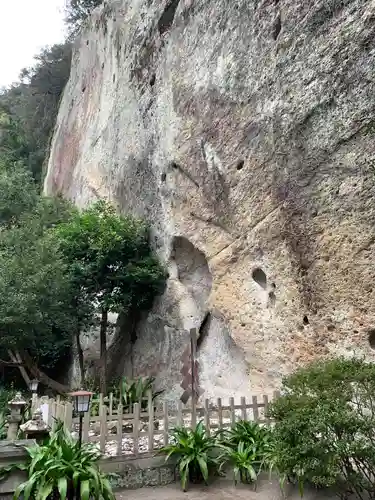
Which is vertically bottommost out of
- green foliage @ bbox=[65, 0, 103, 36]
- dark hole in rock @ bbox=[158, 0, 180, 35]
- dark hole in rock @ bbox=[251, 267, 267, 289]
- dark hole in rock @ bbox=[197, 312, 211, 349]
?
dark hole in rock @ bbox=[197, 312, 211, 349]

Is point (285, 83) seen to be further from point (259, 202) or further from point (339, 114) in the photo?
point (259, 202)

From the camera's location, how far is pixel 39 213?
58.2ft

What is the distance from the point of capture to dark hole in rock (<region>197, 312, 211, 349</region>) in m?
11.5

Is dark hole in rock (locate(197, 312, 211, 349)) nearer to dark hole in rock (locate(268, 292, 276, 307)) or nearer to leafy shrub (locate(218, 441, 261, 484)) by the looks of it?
dark hole in rock (locate(268, 292, 276, 307))

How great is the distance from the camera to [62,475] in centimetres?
536

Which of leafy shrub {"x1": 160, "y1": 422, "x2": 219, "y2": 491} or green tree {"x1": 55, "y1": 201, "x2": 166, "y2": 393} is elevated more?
green tree {"x1": 55, "y1": 201, "x2": 166, "y2": 393}

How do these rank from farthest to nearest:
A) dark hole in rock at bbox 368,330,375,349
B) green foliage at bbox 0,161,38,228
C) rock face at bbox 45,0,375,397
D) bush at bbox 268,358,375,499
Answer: green foliage at bbox 0,161,38,228 < rock face at bbox 45,0,375,397 < dark hole in rock at bbox 368,330,375,349 < bush at bbox 268,358,375,499

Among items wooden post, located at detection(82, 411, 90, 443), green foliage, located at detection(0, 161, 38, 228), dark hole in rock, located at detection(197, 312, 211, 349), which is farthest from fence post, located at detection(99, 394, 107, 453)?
green foliage, located at detection(0, 161, 38, 228)

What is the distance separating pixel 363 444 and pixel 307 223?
4.65 m

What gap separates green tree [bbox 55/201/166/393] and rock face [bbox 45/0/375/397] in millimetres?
535

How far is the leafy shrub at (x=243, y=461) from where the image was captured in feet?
21.0

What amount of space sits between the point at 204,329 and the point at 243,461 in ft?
17.1

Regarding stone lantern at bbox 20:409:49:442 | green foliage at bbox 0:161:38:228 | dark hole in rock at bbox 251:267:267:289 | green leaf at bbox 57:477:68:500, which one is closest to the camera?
green leaf at bbox 57:477:68:500

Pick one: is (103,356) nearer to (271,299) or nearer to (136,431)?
(271,299)
